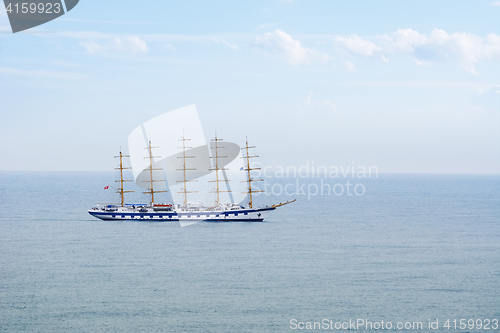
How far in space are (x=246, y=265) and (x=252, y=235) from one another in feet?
76.8

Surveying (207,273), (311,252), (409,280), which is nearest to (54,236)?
(207,273)

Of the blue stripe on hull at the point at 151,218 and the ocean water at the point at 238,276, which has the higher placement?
the blue stripe on hull at the point at 151,218

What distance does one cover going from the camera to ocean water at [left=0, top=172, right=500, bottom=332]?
48.4m

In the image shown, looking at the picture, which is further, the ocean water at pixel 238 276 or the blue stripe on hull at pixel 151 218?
the blue stripe on hull at pixel 151 218

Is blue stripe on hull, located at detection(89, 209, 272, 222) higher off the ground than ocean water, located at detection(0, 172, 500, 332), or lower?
higher

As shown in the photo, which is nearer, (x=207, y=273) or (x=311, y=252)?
(x=207, y=273)

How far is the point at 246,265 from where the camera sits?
66750mm

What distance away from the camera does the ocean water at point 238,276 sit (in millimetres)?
48406

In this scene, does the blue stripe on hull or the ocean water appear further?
the blue stripe on hull

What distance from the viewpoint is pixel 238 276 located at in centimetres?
6125

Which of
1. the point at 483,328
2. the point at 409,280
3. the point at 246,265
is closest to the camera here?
the point at 483,328

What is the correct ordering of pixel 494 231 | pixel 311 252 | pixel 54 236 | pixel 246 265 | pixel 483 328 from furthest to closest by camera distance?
pixel 494 231 → pixel 54 236 → pixel 311 252 → pixel 246 265 → pixel 483 328

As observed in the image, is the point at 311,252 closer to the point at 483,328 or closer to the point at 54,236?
the point at 483,328

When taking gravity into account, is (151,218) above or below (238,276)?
above
